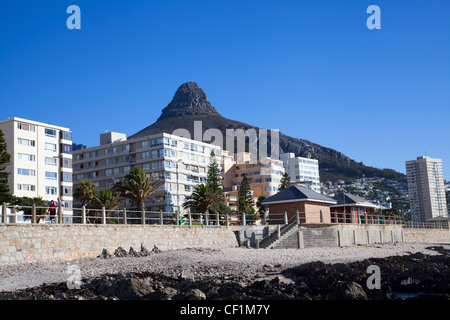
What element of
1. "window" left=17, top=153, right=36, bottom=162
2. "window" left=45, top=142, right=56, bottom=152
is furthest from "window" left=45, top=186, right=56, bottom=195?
"window" left=45, top=142, right=56, bottom=152

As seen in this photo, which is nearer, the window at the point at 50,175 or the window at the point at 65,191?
the window at the point at 50,175

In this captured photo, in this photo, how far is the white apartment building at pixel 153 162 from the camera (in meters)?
76.4

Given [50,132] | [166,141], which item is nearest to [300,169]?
[166,141]

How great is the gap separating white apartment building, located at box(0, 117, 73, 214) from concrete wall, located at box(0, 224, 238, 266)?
34.2m

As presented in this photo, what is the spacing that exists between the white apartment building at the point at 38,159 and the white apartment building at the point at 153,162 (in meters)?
13.7

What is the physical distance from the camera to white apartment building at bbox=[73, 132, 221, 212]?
251 feet

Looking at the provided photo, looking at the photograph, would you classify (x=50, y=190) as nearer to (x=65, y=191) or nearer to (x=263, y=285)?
(x=65, y=191)

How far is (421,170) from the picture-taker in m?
194

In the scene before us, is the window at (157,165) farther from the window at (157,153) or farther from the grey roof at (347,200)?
the grey roof at (347,200)

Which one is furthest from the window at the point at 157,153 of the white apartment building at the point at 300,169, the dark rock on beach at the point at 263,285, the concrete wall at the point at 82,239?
the white apartment building at the point at 300,169

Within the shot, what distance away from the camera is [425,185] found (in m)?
188
